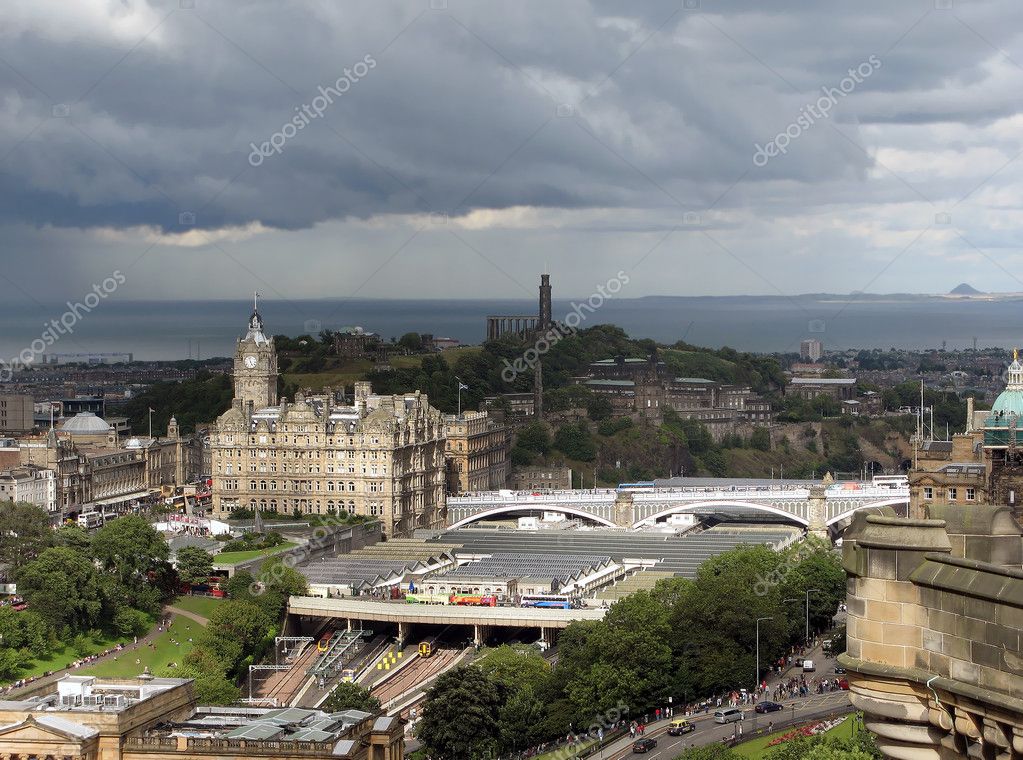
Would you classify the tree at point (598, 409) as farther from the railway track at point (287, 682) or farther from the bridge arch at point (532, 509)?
the railway track at point (287, 682)

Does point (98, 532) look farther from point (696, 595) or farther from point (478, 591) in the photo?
point (696, 595)

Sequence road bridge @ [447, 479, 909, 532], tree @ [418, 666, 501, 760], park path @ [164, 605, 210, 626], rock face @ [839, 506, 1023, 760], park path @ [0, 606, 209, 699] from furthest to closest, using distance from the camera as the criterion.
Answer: road bridge @ [447, 479, 909, 532], park path @ [164, 605, 210, 626], park path @ [0, 606, 209, 699], tree @ [418, 666, 501, 760], rock face @ [839, 506, 1023, 760]

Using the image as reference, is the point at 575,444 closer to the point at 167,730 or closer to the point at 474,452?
the point at 474,452

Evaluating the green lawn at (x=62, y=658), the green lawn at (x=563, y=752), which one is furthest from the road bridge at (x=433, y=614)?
the green lawn at (x=563, y=752)

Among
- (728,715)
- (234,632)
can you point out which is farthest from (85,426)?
(728,715)

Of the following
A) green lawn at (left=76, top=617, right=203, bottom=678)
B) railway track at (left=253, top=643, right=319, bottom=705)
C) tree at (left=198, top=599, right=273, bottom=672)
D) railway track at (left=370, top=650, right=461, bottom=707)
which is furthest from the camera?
tree at (left=198, top=599, right=273, bottom=672)

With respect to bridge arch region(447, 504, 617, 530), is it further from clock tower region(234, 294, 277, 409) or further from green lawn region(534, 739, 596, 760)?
green lawn region(534, 739, 596, 760)

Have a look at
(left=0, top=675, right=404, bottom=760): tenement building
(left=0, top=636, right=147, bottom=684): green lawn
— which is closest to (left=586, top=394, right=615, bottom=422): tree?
(left=0, top=636, right=147, bottom=684): green lawn

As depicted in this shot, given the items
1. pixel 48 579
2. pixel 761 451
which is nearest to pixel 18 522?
pixel 48 579
